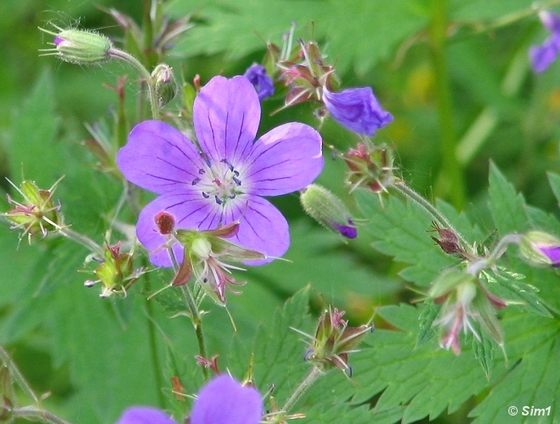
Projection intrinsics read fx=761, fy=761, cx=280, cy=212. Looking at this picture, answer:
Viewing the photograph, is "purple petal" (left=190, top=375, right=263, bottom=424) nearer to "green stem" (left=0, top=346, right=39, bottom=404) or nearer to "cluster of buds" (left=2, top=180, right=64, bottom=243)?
"green stem" (left=0, top=346, right=39, bottom=404)

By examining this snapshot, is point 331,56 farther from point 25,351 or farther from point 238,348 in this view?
point 25,351

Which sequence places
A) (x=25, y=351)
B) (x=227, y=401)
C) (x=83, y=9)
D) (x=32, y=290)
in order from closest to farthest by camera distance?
(x=227, y=401), (x=32, y=290), (x=25, y=351), (x=83, y=9)

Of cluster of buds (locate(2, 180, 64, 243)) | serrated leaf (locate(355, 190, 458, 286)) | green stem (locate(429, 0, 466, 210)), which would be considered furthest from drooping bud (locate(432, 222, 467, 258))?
green stem (locate(429, 0, 466, 210))

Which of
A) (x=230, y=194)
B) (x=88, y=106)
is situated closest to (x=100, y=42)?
(x=230, y=194)

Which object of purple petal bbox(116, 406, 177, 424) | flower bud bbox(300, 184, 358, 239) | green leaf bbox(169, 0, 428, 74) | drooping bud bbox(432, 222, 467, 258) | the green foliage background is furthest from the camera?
green leaf bbox(169, 0, 428, 74)

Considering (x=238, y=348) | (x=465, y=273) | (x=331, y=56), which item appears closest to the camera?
(x=465, y=273)

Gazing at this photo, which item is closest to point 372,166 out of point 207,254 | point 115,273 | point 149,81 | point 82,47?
point 207,254

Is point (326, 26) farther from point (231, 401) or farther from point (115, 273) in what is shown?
point (231, 401)
